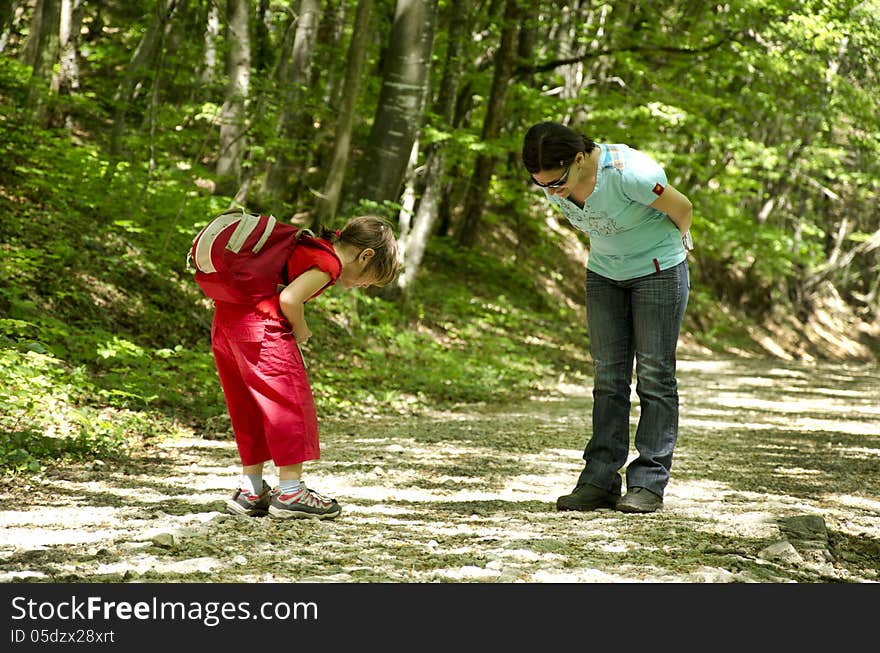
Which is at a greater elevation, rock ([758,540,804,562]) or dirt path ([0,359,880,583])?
rock ([758,540,804,562])

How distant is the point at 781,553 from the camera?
11.9ft

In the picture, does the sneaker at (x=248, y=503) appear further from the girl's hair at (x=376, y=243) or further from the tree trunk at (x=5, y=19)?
the tree trunk at (x=5, y=19)

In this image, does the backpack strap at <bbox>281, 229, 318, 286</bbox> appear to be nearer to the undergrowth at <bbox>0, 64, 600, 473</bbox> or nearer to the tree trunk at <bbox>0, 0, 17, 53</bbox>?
the undergrowth at <bbox>0, 64, 600, 473</bbox>

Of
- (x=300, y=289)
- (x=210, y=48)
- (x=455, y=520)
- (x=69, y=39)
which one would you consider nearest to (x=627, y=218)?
(x=300, y=289)

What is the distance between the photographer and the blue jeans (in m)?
4.37

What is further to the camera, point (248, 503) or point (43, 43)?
point (43, 43)

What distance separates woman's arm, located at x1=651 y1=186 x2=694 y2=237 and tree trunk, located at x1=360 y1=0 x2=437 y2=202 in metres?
7.79

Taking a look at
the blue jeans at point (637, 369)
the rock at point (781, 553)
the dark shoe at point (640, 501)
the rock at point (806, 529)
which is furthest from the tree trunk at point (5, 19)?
the rock at point (781, 553)

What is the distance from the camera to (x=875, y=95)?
52.4ft

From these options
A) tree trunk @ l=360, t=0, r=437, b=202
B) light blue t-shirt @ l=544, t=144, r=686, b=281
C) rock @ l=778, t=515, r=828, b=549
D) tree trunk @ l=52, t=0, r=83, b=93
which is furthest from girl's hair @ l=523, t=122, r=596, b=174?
tree trunk @ l=52, t=0, r=83, b=93

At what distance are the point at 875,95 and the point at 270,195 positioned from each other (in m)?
11.2

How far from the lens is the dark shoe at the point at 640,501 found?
4.44 meters

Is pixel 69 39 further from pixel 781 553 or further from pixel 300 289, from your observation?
pixel 781 553

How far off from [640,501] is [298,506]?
1.73m
